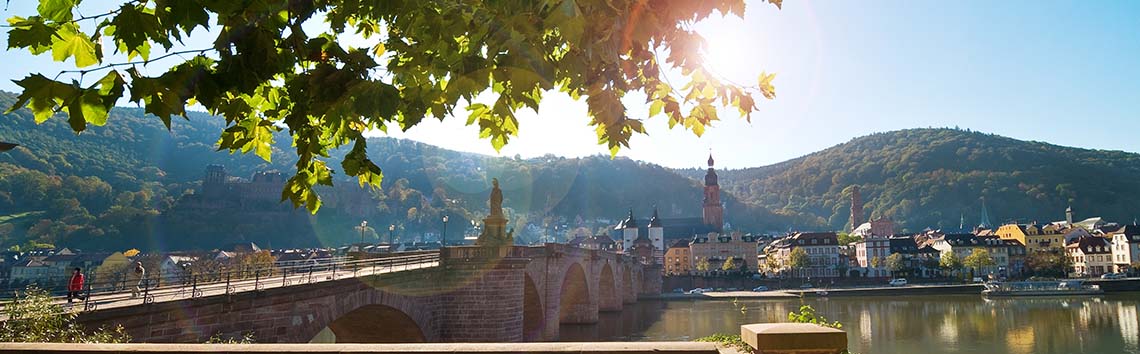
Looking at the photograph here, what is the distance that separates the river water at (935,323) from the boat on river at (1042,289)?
225 cm

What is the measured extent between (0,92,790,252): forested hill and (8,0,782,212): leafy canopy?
110 metres

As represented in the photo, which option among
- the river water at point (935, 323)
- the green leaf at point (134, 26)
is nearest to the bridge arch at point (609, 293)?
the river water at point (935, 323)

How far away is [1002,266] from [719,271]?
37990 millimetres

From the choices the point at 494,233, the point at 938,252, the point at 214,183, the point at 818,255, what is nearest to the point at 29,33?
the point at 494,233

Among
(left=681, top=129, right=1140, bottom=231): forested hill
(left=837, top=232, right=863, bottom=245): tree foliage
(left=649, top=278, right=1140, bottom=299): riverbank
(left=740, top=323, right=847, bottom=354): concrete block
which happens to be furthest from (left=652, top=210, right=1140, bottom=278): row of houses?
(left=740, top=323, right=847, bottom=354): concrete block

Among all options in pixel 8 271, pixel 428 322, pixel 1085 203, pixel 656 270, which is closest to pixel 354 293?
pixel 428 322

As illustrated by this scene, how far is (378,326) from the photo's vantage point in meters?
20.9

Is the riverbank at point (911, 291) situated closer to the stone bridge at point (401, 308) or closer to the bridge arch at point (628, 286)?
the bridge arch at point (628, 286)

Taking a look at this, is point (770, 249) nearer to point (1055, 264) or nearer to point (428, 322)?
point (1055, 264)

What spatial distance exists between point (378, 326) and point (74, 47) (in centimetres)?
1826

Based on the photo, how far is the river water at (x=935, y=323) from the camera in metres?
33.6

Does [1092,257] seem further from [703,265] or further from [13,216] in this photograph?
[13,216]

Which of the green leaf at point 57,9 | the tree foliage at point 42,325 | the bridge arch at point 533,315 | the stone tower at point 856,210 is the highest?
the stone tower at point 856,210

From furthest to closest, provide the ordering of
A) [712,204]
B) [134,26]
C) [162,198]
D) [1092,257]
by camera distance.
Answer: [712,204] < [162,198] < [1092,257] < [134,26]
